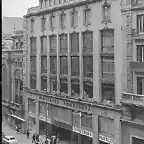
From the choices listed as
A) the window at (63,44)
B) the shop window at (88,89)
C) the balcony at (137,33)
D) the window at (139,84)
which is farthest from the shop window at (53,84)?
the balcony at (137,33)

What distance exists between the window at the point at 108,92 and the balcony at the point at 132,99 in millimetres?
1377

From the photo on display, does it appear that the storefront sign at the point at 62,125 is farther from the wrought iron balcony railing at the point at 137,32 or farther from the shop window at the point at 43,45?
the wrought iron balcony railing at the point at 137,32

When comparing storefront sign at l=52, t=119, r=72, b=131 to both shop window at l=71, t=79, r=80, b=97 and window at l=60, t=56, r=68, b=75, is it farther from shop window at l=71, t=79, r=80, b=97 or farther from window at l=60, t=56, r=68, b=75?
window at l=60, t=56, r=68, b=75

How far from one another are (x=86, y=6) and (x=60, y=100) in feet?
21.5

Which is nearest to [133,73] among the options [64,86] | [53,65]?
[64,86]

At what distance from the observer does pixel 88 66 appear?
19703mm

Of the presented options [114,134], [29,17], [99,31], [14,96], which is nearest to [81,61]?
[99,31]

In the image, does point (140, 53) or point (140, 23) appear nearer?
point (140, 23)

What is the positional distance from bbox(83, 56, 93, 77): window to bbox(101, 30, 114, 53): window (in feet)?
4.53

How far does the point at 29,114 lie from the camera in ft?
84.6

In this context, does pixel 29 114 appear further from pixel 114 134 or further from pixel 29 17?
pixel 114 134

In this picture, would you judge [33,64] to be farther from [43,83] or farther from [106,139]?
[106,139]

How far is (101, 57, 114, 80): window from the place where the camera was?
18.0m

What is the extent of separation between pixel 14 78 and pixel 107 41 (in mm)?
12321
